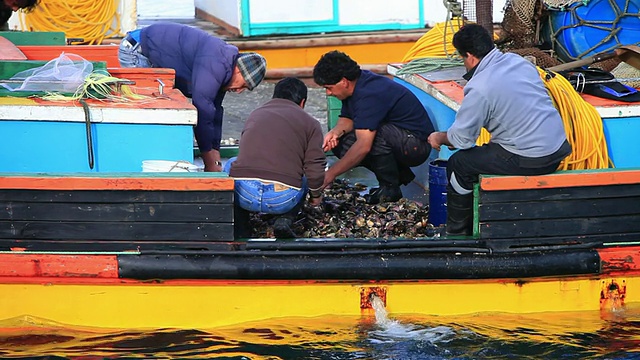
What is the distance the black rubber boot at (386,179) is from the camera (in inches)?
258

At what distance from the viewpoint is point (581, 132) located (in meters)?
5.61

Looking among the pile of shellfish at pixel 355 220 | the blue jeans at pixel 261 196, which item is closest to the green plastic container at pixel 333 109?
the pile of shellfish at pixel 355 220

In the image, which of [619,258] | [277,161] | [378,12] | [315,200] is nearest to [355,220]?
[315,200]

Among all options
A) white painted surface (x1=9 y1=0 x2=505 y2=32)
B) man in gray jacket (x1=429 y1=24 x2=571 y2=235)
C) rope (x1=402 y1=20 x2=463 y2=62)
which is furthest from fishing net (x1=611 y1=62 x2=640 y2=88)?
white painted surface (x1=9 y1=0 x2=505 y2=32)

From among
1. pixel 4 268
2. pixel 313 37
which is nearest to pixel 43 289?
pixel 4 268

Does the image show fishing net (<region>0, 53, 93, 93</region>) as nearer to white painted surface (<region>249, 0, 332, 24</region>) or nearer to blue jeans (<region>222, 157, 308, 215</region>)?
blue jeans (<region>222, 157, 308, 215</region>)

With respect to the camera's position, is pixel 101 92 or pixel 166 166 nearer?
pixel 166 166

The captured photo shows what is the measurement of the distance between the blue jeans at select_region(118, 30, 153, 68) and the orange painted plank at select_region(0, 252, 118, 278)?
89.2 inches

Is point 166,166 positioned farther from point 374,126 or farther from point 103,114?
point 374,126

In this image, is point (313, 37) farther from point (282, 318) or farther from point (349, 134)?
point (282, 318)

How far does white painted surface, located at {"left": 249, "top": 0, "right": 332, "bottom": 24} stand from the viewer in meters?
11.7

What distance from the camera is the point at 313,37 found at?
11.7 metres

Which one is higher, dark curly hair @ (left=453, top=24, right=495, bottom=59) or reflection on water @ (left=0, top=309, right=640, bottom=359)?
dark curly hair @ (left=453, top=24, right=495, bottom=59)

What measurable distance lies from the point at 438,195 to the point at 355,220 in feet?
1.87
